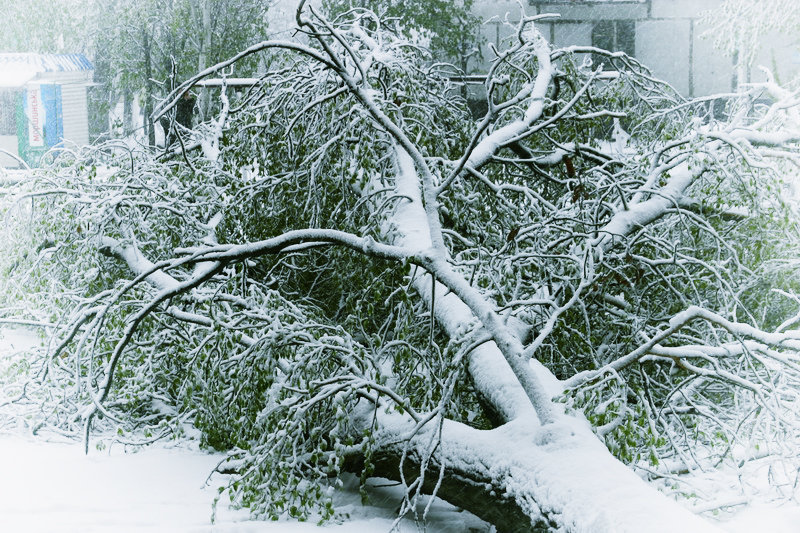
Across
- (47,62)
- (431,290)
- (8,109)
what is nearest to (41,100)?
(8,109)

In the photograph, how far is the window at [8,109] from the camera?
1645 centimetres

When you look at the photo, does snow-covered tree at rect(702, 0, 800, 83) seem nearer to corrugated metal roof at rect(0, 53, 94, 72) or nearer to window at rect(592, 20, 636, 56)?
window at rect(592, 20, 636, 56)

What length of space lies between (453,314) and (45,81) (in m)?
13.7

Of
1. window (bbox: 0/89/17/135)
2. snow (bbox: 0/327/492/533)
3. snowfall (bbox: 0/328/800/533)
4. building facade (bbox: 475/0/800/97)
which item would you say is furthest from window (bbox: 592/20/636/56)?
snow (bbox: 0/327/492/533)

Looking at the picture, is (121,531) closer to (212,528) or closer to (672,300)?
(212,528)

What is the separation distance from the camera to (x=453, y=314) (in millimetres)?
4812

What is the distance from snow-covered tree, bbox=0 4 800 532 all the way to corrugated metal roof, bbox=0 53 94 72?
9882 mm

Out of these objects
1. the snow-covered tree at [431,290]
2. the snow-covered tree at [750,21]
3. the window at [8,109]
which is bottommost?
the snow-covered tree at [431,290]

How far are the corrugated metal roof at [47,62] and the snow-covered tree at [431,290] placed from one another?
9.88m

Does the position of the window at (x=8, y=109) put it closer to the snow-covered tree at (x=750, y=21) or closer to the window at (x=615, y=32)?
the window at (x=615, y=32)

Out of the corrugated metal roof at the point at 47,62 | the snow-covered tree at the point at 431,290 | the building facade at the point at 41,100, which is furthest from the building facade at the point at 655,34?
the snow-covered tree at the point at 431,290

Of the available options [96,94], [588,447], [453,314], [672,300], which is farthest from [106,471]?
[96,94]

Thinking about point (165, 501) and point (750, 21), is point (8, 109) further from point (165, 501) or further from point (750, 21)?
point (165, 501)

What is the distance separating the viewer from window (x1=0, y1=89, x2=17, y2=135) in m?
16.5
